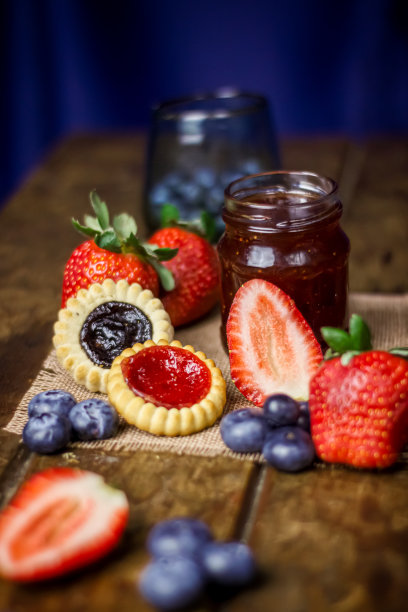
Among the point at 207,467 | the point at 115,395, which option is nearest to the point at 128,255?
the point at 115,395

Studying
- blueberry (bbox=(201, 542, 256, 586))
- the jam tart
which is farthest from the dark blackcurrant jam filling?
blueberry (bbox=(201, 542, 256, 586))

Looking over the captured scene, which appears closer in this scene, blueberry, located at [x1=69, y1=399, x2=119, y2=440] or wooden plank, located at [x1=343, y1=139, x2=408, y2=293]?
blueberry, located at [x1=69, y1=399, x2=119, y2=440]

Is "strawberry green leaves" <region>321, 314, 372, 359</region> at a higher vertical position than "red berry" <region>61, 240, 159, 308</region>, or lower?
higher

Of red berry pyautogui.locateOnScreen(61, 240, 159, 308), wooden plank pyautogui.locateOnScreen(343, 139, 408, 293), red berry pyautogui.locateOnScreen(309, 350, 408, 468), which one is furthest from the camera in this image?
wooden plank pyautogui.locateOnScreen(343, 139, 408, 293)

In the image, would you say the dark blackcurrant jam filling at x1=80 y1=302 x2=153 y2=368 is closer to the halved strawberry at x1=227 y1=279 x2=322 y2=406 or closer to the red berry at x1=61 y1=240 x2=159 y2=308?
the red berry at x1=61 y1=240 x2=159 y2=308

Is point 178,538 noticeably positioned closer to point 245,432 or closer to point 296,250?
point 245,432

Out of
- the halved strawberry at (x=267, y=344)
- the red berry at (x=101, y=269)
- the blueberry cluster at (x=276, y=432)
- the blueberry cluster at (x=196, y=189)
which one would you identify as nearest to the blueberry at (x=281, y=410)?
the blueberry cluster at (x=276, y=432)

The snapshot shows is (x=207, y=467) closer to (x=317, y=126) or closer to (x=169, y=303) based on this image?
(x=169, y=303)

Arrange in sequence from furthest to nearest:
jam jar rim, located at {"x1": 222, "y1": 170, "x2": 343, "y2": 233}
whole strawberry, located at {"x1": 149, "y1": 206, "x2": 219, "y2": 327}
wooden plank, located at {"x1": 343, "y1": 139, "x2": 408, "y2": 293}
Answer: wooden plank, located at {"x1": 343, "y1": 139, "x2": 408, "y2": 293} → whole strawberry, located at {"x1": 149, "y1": 206, "x2": 219, "y2": 327} → jam jar rim, located at {"x1": 222, "y1": 170, "x2": 343, "y2": 233}
